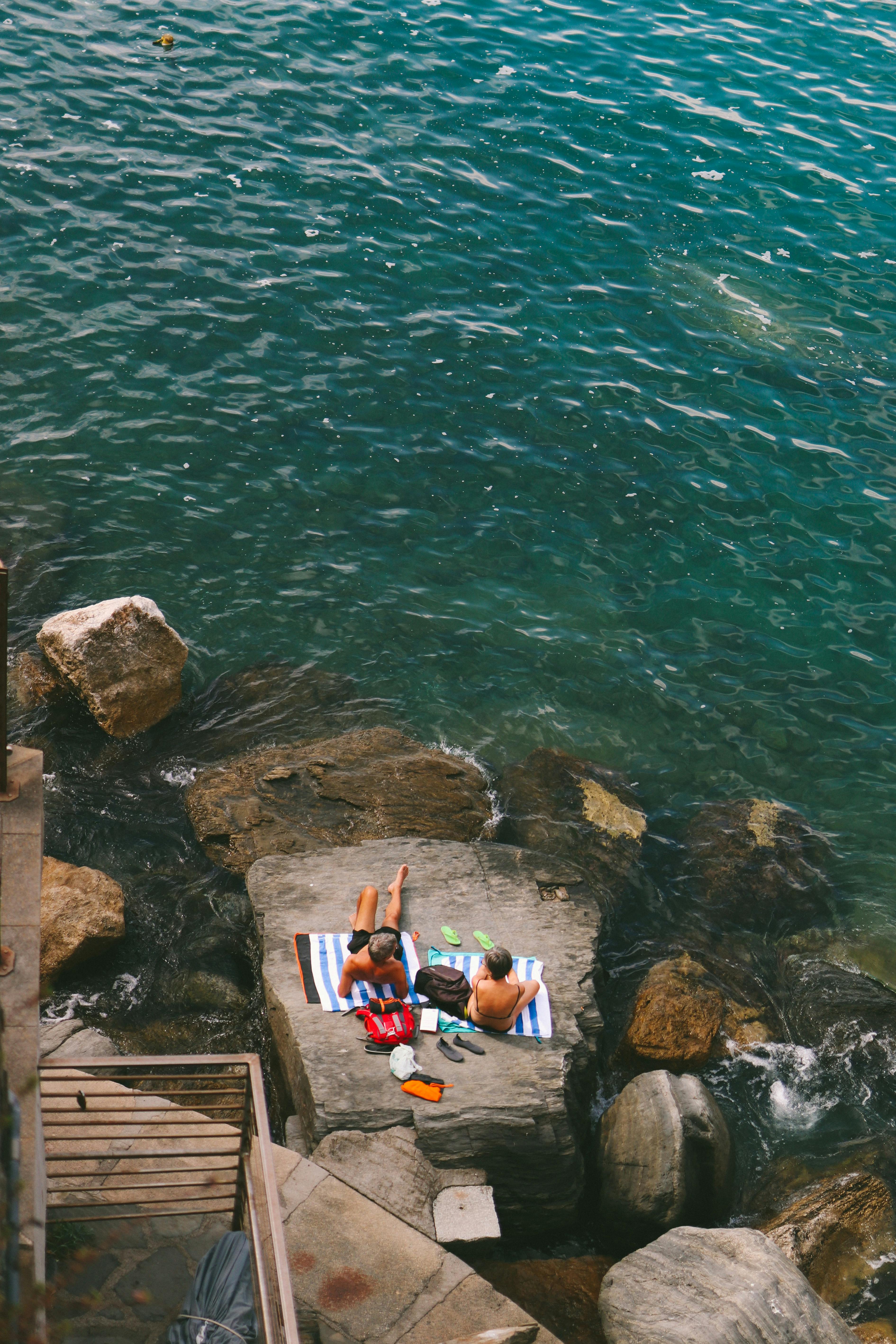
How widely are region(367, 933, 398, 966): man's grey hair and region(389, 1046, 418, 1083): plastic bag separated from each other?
79cm

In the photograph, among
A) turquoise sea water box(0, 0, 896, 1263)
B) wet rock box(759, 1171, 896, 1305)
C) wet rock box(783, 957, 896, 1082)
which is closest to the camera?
wet rock box(759, 1171, 896, 1305)

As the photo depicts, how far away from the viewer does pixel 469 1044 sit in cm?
1006

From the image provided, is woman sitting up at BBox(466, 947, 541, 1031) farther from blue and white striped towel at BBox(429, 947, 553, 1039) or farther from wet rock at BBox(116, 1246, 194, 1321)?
wet rock at BBox(116, 1246, 194, 1321)

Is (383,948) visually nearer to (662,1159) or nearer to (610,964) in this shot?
(662,1159)

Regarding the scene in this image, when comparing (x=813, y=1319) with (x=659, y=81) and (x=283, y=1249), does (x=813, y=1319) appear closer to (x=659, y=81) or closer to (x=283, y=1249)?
(x=283, y=1249)

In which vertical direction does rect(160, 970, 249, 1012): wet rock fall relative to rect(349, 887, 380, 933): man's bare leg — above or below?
below

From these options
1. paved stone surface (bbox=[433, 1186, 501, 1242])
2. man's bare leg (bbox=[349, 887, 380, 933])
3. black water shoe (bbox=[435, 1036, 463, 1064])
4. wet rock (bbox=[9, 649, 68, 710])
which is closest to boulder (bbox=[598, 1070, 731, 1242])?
paved stone surface (bbox=[433, 1186, 501, 1242])

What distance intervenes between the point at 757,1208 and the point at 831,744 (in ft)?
20.9

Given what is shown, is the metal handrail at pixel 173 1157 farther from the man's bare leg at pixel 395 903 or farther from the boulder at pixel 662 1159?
the boulder at pixel 662 1159

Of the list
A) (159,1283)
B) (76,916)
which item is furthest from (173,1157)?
(76,916)

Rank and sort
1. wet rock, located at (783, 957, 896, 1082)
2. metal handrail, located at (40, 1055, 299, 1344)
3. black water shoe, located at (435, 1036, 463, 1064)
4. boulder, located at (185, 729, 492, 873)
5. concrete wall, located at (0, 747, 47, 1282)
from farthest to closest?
1. boulder, located at (185, 729, 492, 873)
2. wet rock, located at (783, 957, 896, 1082)
3. black water shoe, located at (435, 1036, 463, 1064)
4. metal handrail, located at (40, 1055, 299, 1344)
5. concrete wall, located at (0, 747, 47, 1282)

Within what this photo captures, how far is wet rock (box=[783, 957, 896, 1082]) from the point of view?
37.3 feet

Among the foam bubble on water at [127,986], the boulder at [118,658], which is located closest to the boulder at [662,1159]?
the foam bubble on water at [127,986]

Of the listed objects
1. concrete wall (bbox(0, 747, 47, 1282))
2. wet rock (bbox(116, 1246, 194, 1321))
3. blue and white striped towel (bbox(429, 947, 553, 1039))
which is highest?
concrete wall (bbox(0, 747, 47, 1282))
